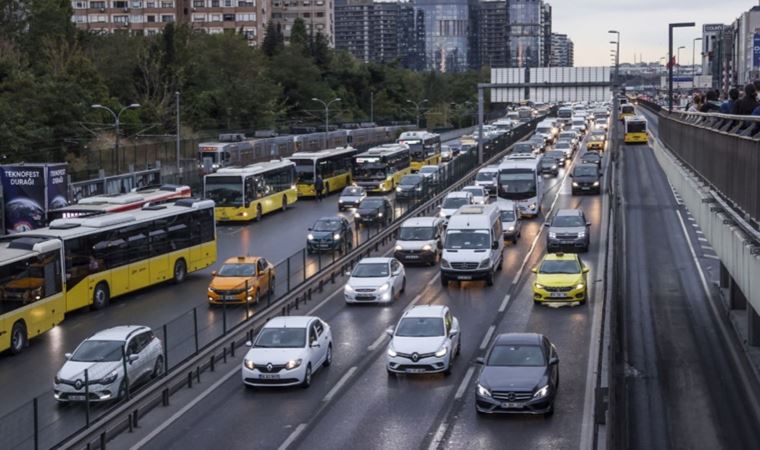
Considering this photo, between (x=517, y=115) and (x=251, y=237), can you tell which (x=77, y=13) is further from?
(x=251, y=237)

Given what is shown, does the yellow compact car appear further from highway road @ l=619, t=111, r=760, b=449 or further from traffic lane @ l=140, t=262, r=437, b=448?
traffic lane @ l=140, t=262, r=437, b=448

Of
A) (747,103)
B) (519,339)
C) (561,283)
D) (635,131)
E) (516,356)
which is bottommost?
(561,283)

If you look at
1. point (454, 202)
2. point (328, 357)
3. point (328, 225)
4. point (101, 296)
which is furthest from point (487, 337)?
point (454, 202)

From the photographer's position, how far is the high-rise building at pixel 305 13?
188m

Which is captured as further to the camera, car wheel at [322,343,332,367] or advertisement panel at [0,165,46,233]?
advertisement panel at [0,165,46,233]

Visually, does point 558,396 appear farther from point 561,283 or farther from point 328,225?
point 328,225

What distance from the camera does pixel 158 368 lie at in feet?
79.3

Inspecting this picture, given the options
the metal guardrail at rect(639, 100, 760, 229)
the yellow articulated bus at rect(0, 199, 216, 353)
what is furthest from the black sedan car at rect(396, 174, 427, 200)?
the metal guardrail at rect(639, 100, 760, 229)

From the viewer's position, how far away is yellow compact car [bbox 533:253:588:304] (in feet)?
106

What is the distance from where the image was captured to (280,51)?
435 feet

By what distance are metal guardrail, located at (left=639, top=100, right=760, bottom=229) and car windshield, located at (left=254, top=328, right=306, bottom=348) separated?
9.59 metres

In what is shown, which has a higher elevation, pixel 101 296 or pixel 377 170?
pixel 377 170

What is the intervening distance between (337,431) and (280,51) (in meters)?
115

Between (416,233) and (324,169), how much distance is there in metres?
26.2
